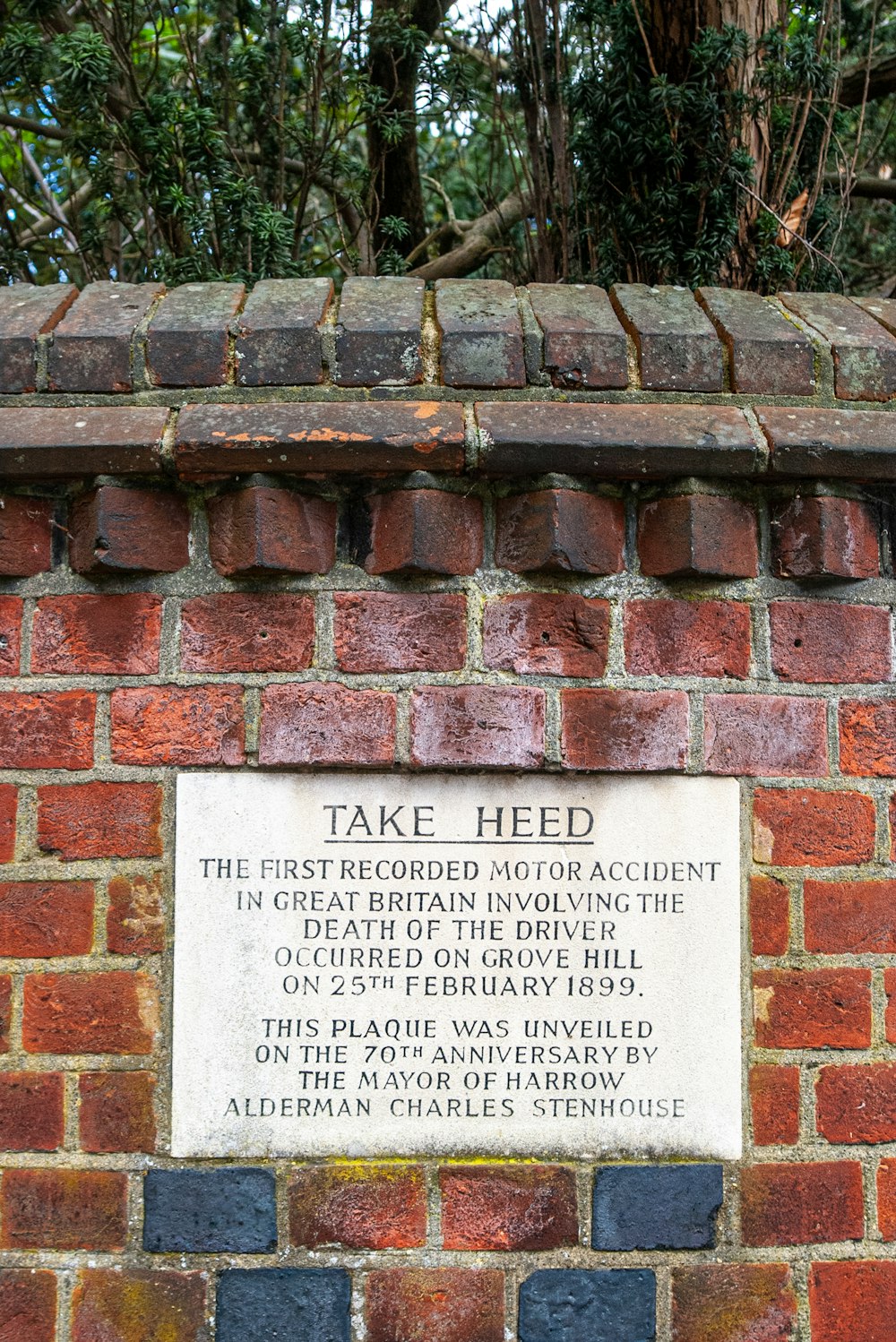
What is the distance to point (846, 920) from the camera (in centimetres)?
189

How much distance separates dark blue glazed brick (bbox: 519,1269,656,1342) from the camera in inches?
70.2

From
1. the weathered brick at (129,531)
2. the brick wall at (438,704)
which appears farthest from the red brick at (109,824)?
the weathered brick at (129,531)

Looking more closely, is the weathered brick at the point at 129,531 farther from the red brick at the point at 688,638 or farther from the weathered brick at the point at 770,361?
the weathered brick at the point at 770,361

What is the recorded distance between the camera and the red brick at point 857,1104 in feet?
6.09

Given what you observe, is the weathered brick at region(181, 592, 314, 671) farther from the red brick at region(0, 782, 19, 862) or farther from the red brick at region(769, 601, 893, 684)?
the red brick at region(769, 601, 893, 684)

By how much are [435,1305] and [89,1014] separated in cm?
69

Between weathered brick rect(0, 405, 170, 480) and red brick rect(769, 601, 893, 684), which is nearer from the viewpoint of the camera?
weathered brick rect(0, 405, 170, 480)

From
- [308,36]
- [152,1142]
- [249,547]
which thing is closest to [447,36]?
[308,36]

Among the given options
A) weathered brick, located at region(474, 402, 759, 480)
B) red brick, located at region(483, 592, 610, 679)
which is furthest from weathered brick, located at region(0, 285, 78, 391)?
red brick, located at region(483, 592, 610, 679)

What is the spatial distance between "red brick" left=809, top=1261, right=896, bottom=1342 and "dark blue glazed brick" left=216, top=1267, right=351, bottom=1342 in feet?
2.39

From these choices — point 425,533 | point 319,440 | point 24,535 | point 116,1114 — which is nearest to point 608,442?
point 425,533

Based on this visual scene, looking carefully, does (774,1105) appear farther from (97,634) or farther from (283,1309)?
(97,634)

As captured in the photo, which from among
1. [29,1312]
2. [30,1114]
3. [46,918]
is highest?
[46,918]

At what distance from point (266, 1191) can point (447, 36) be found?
331 centimetres
